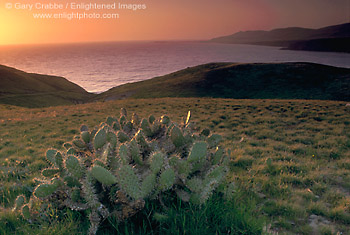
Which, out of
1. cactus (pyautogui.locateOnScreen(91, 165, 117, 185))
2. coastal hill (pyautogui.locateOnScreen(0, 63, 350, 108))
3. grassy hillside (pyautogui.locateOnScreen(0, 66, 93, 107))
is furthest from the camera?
grassy hillside (pyautogui.locateOnScreen(0, 66, 93, 107))

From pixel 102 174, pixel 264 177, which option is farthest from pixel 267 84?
pixel 102 174

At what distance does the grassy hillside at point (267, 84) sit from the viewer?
46019 mm

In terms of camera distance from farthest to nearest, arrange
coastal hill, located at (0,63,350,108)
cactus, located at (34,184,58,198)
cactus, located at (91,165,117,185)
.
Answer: coastal hill, located at (0,63,350,108) → cactus, located at (34,184,58,198) → cactus, located at (91,165,117,185)

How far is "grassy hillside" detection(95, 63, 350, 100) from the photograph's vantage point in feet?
151

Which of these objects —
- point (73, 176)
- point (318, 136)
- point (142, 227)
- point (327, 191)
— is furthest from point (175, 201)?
point (318, 136)

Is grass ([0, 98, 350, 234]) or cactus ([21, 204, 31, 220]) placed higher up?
cactus ([21, 204, 31, 220])

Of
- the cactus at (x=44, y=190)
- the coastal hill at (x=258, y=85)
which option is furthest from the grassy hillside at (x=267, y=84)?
the cactus at (x=44, y=190)

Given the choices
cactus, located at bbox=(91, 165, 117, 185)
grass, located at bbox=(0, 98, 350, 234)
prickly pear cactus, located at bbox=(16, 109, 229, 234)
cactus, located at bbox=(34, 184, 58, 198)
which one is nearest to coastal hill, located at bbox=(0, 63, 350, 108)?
grass, located at bbox=(0, 98, 350, 234)

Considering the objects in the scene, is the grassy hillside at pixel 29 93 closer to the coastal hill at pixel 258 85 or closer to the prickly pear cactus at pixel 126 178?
the coastal hill at pixel 258 85

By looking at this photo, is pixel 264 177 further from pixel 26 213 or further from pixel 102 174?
pixel 26 213

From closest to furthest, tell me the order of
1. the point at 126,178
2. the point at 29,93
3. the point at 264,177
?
the point at 126,178 → the point at 264,177 → the point at 29,93

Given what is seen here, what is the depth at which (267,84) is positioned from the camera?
54.8 m

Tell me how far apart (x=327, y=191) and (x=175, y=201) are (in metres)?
4.25

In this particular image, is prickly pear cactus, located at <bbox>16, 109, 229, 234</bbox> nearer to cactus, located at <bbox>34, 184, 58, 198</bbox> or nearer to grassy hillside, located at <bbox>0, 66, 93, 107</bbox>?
cactus, located at <bbox>34, 184, 58, 198</bbox>
